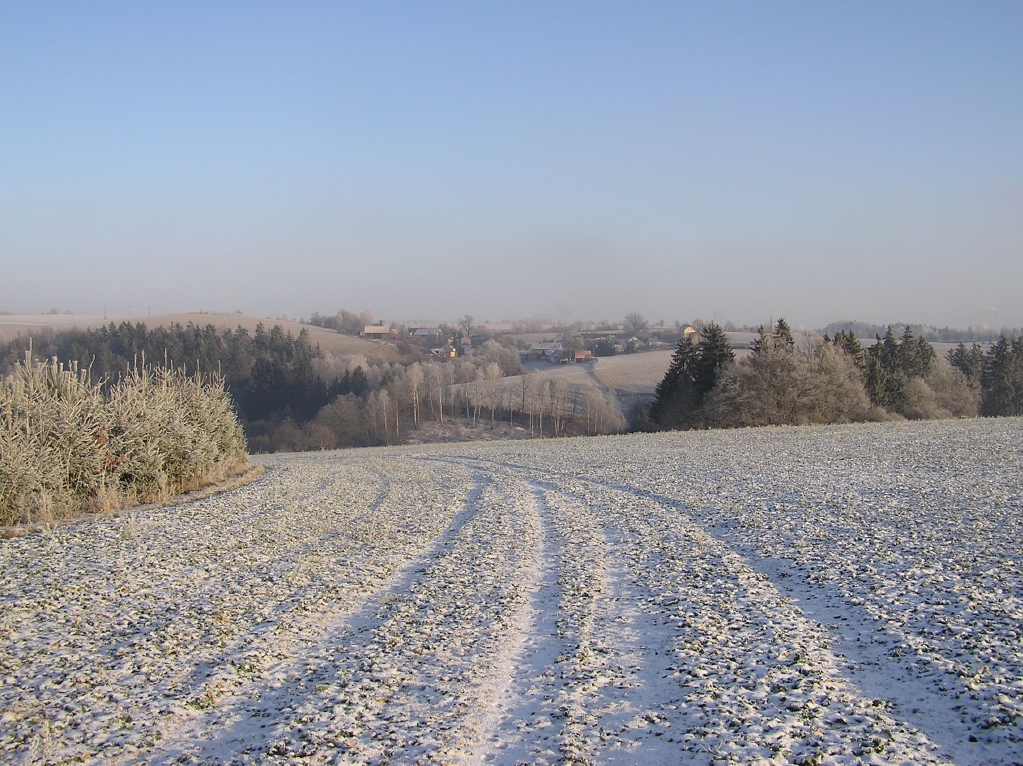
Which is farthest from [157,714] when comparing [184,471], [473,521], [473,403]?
[473,403]

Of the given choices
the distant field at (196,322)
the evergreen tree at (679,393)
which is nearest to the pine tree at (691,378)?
the evergreen tree at (679,393)

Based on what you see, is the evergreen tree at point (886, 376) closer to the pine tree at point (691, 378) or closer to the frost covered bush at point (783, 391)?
the frost covered bush at point (783, 391)

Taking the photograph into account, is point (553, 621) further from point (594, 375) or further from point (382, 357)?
point (382, 357)

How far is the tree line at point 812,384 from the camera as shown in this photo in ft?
192

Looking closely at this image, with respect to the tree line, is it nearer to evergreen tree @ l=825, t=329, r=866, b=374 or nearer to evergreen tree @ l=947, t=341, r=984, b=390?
evergreen tree @ l=825, t=329, r=866, b=374

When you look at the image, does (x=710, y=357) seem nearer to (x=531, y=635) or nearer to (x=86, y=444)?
(x=86, y=444)

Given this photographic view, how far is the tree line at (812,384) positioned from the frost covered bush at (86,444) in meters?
46.4

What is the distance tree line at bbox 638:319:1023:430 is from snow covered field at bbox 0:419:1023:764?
40.1 metres

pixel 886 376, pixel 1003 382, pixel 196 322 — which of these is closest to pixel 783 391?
pixel 886 376

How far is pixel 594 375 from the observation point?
408 feet

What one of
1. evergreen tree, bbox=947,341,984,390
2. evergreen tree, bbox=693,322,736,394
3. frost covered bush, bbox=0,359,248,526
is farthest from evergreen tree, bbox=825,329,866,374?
frost covered bush, bbox=0,359,248,526

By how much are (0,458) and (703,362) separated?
2278 inches

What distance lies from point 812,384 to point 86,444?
185 ft

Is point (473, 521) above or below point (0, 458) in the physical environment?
below
